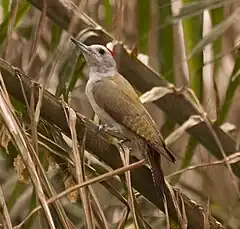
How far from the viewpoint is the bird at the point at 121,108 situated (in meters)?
1.50

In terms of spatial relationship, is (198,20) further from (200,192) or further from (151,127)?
(200,192)

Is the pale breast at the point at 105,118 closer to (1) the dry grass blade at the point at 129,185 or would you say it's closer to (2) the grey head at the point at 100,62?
(2) the grey head at the point at 100,62

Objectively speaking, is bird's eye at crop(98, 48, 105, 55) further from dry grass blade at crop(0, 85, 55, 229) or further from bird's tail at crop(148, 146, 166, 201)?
dry grass blade at crop(0, 85, 55, 229)

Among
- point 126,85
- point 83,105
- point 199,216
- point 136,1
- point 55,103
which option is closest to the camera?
point 55,103

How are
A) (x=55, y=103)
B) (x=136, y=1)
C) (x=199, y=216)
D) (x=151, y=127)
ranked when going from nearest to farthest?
(x=55, y=103) → (x=199, y=216) → (x=136, y=1) → (x=151, y=127)

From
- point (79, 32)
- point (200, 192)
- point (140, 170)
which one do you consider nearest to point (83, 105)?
point (200, 192)

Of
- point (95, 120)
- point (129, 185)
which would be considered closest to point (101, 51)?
point (95, 120)

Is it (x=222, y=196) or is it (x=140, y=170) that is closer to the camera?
(x=140, y=170)

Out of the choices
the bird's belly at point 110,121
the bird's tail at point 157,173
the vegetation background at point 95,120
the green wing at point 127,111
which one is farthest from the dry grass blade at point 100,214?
the bird's belly at point 110,121

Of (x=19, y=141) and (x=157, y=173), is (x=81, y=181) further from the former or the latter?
(x=157, y=173)

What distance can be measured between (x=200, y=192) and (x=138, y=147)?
38cm

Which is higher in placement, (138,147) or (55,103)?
(138,147)

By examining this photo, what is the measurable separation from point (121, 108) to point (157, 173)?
0.47m

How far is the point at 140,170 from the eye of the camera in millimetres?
1350
